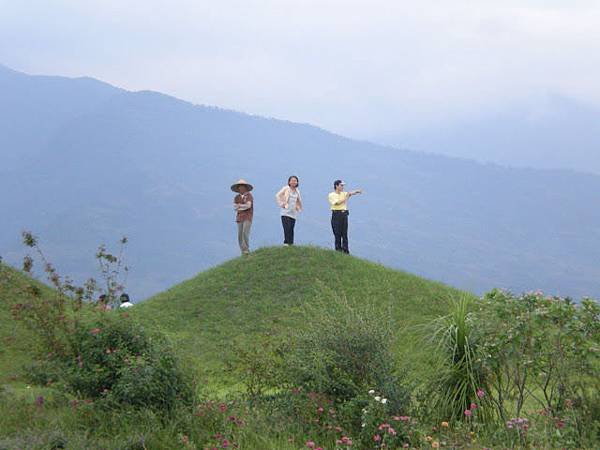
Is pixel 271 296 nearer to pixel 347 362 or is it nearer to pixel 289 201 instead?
pixel 289 201

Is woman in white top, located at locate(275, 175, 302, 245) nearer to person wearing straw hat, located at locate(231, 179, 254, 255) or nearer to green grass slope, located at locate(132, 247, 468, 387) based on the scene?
person wearing straw hat, located at locate(231, 179, 254, 255)

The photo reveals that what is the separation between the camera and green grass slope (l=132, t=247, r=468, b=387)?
701 inches

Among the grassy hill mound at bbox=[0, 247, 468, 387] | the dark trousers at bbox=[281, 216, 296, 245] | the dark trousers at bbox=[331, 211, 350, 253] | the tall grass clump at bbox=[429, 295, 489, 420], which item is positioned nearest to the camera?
the tall grass clump at bbox=[429, 295, 489, 420]

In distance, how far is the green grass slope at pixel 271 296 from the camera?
58.4 feet

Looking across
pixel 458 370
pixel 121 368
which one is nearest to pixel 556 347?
pixel 458 370

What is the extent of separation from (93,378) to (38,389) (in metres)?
2.90

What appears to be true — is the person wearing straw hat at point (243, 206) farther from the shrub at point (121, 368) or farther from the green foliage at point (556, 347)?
the green foliage at point (556, 347)

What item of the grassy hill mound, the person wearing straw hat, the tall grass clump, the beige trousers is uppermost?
the person wearing straw hat

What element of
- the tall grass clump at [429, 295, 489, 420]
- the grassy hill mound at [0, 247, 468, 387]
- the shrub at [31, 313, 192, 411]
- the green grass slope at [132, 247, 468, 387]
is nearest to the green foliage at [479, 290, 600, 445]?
the tall grass clump at [429, 295, 489, 420]

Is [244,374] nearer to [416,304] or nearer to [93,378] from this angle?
[93,378]

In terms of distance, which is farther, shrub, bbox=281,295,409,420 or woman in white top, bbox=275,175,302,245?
woman in white top, bbox=275,175,302,245

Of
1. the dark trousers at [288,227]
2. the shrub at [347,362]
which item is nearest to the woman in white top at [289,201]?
the dark trousers at [288,227]

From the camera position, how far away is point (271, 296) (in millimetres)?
19547

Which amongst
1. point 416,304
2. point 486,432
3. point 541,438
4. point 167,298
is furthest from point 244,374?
point 167,298
